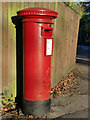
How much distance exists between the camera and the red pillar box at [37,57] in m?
2.88

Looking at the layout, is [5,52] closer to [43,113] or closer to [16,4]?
[16,4]

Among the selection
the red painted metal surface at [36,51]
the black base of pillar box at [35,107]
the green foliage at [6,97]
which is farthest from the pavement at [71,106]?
the green foliage at [6,97]

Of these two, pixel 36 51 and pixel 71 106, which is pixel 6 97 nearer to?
pixel 36 51

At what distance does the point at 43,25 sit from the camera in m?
2.94

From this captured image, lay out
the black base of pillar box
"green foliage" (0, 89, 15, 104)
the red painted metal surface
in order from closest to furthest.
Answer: the red painted metal surface, the black base of pillar box, "green foliage" (0, 89, 15, 104)

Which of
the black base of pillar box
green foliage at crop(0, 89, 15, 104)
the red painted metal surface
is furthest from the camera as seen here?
green foliage at crop(0, 89, 15, 104)

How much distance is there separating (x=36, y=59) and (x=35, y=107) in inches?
37.4

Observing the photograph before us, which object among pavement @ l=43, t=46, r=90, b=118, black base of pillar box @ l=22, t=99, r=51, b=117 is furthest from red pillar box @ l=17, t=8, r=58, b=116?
pavement @ l=43, t=46, r=90, b=118

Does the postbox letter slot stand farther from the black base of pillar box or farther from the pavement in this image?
the pavement

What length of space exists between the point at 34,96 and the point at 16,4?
186 centimetres

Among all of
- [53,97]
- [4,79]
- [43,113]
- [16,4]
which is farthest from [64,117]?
[16,4]

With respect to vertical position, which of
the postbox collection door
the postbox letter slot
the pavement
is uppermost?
the postbox letter slot

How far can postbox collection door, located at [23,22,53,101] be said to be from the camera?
295 cm

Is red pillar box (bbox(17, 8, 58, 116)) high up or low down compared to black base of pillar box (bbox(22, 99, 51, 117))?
up
